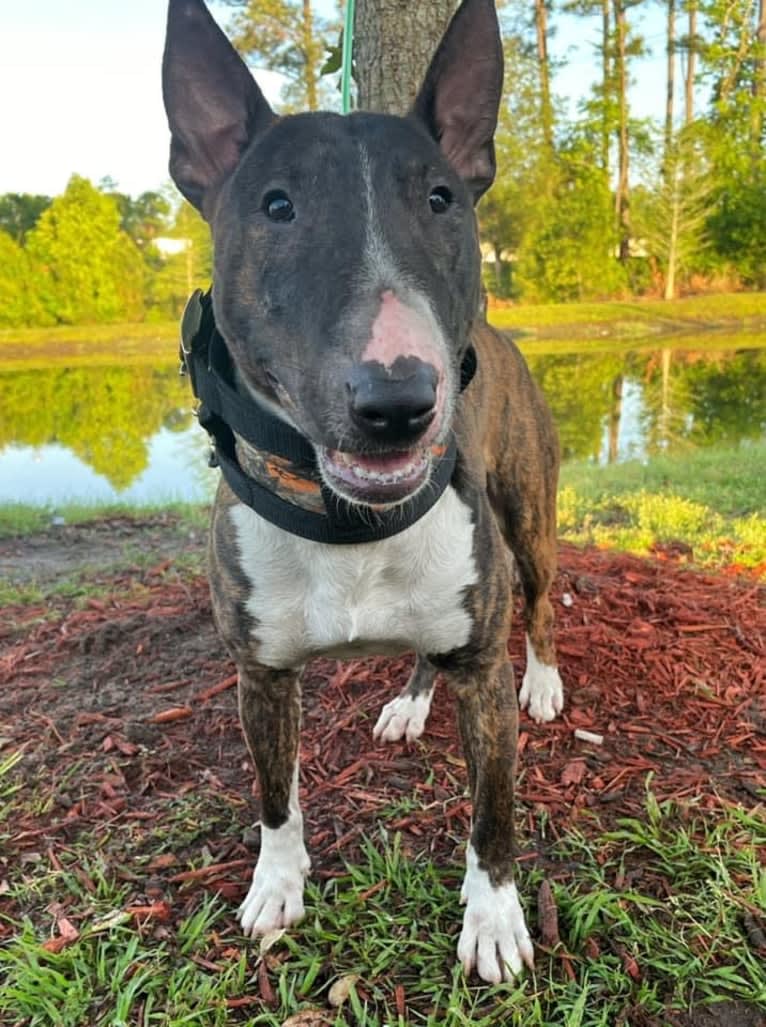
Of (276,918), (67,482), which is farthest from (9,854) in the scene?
(67,482)

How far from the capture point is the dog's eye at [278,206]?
1.82 m

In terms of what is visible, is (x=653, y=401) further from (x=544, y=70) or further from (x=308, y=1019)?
(x=544, y=70)

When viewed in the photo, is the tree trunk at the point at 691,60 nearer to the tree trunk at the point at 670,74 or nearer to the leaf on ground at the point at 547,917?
the tree trunk at the point at 670,74

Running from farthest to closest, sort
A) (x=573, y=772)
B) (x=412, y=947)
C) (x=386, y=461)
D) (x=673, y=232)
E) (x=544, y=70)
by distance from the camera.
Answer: (x=544, y=70) < (x=673, y=232) < (x=573, y=772) < (x=412, y=947) < (x=386, y=461)

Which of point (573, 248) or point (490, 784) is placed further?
point (573, 248)

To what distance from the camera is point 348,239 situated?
171 centimetres

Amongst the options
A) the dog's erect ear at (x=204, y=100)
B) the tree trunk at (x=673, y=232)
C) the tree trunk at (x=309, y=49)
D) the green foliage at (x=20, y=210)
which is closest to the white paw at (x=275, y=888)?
the dog's erect ear at (x=204, y=100)

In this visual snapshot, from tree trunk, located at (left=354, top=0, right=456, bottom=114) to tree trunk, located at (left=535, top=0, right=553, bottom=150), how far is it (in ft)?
119

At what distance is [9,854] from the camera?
2.54m

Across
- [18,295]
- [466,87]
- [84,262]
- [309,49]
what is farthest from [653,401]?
[18,295]

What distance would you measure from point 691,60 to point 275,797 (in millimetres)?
41701

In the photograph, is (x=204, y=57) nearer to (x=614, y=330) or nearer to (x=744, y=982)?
(x=744, y=982)

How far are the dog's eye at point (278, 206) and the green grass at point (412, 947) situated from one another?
5.74 ft

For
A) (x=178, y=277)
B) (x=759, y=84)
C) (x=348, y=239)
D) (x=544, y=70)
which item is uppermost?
(x=544, y=70)
